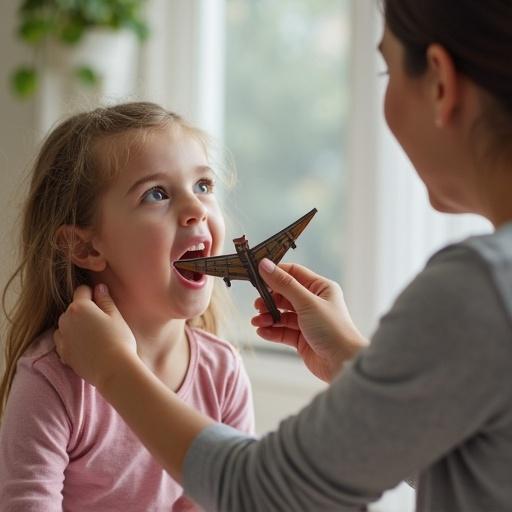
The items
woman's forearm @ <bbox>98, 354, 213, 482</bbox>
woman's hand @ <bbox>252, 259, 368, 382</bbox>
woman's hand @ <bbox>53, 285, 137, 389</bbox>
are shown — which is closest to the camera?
woman's forearm @ <bbox>98, 354, 213, 482</bbox>

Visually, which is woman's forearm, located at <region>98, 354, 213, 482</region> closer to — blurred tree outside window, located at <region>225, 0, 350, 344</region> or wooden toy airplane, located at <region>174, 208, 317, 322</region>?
wooden toy airplane, located at <region>174, 208, 317, 322</region>

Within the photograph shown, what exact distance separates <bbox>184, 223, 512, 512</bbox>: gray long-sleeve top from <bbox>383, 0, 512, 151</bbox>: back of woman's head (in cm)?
15

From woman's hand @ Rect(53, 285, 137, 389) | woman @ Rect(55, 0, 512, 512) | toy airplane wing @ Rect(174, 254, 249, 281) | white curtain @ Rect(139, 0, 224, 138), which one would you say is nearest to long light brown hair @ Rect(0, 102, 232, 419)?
woman's hand @ Rect(53, 285, 137, 389)

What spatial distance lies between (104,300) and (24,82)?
2.36 meters

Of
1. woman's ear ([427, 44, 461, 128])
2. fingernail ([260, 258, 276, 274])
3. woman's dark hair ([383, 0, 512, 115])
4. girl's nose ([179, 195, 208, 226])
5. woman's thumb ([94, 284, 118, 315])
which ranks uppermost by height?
woman's dark hair ([383, 0, 512, 115])

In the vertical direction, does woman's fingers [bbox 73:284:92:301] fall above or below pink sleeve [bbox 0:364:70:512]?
above

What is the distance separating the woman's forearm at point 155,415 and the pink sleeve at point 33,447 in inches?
12.2

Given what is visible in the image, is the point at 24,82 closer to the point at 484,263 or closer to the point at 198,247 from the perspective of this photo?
the point at 198,247

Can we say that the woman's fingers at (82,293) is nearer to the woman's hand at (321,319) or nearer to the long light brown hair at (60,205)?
the long light brown hair at (60,205)

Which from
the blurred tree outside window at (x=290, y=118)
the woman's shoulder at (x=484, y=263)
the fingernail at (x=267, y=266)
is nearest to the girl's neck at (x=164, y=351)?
the fingernail at (x=267, y=266)

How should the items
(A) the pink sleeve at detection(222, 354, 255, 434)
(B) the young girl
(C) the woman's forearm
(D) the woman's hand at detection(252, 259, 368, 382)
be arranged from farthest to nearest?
1. (A) the pink sleeve at detection(222, 354, 255, 434)
2. (B) the young girl
3. (D) the woman's hand at detection(252, 259, 368, 382)
4. (C) the woman's forearm

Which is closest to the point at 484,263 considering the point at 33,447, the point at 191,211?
the point at 191,211

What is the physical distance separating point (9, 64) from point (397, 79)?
3.13 meters

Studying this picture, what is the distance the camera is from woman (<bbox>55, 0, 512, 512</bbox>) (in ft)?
3.06
